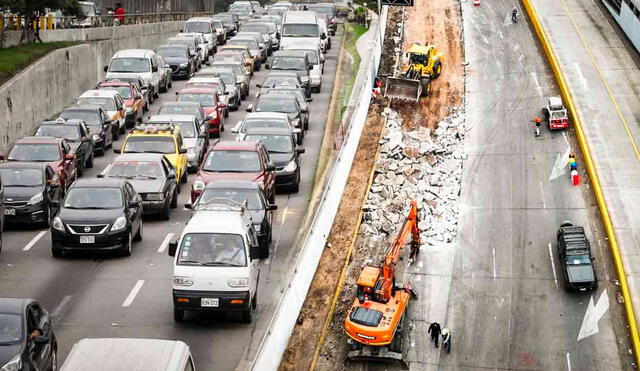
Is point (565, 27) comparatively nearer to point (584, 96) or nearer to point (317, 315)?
point (584, 96)

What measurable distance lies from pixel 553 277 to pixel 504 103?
19140mm

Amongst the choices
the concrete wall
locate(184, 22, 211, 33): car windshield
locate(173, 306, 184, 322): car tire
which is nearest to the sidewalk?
locate(173, 306, 184, 322): car tire

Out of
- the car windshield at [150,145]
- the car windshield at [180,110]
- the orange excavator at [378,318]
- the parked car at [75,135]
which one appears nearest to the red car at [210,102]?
the car windshield at [180,110]

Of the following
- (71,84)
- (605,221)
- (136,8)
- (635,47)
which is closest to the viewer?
(605,221)

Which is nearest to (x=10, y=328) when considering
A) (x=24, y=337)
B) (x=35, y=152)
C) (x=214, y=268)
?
(x=24, y=337)

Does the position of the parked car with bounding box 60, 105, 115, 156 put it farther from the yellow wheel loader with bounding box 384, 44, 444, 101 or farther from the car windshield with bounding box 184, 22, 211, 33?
the car windshield with bounding box 184, 22, 211, 33

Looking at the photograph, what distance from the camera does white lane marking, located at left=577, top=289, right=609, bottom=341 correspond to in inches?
1113

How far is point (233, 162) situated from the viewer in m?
29.8

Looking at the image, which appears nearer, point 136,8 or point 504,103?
point 504,103

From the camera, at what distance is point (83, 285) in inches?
941

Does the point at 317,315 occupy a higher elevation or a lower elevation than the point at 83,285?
lower

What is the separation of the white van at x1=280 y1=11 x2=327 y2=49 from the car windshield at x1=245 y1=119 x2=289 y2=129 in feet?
66.8

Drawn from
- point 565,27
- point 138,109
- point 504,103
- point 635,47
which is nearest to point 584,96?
point 504,103

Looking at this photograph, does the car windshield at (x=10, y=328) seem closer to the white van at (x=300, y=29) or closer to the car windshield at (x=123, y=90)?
the car windshield at (x=123, y=90)
